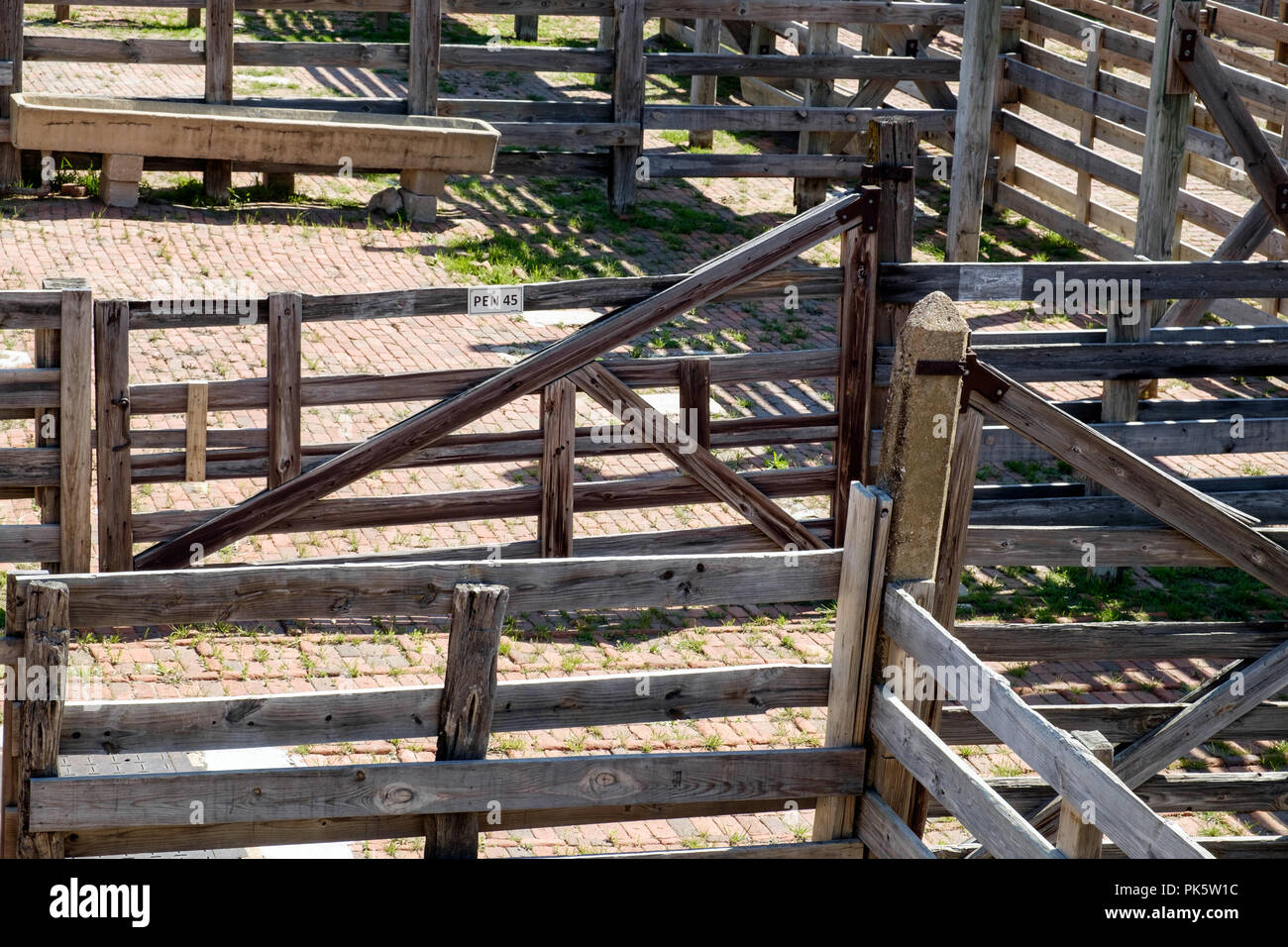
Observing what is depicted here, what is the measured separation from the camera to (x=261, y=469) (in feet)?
26.6

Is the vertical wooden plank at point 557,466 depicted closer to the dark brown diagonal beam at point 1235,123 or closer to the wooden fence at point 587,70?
the dark brown diagonal beam at point 1235,123

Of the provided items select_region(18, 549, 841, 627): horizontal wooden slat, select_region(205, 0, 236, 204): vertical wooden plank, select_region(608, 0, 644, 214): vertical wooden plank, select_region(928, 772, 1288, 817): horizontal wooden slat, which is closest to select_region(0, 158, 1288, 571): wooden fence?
select_region(928, 772, 1288, 817): horizontal wooden slat

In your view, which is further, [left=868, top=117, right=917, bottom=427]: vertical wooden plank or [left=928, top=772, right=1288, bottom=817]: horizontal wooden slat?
[left=868, top=117, right=917, bottom=427]: vertical wooden plank

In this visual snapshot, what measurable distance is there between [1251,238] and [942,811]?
220 inches

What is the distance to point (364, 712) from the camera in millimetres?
4555

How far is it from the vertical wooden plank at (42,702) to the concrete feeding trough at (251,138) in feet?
31.6

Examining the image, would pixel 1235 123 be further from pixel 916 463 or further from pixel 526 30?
pixel 526 30

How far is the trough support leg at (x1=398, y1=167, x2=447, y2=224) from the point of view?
13953 mm

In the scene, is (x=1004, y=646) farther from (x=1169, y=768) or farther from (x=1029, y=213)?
(x=1029, y=213)

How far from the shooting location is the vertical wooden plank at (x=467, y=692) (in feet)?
14.6

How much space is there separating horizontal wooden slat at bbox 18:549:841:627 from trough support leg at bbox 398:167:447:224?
31.1ft

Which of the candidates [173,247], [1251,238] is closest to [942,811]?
[1251,238]

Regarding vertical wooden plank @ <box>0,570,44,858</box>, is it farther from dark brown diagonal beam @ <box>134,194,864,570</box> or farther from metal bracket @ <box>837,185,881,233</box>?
metal bracket @ <box>837,185,881,233</box>

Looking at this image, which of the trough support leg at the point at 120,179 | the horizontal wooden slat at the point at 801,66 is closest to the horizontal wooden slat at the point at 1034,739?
the trough support leg at the point at 120,179
